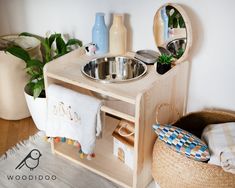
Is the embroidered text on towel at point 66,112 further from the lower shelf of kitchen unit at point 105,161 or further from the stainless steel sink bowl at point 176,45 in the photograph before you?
the stainless steel sink bowl at point 176,45

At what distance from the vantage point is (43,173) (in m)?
1.62

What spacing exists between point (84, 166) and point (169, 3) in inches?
34.9

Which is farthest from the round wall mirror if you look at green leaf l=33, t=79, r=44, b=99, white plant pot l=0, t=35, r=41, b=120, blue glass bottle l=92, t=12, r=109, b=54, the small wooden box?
white plant pot l=0, t=35, r=41, b=120

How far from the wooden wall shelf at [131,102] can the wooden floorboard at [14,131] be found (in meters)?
0.28

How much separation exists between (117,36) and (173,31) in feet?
0.91

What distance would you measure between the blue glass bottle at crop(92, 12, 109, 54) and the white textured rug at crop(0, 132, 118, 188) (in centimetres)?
62

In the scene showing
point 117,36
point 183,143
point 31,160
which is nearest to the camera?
point 183,143

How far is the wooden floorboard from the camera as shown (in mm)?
1834

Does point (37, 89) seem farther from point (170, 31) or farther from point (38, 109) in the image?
point (170, 31)

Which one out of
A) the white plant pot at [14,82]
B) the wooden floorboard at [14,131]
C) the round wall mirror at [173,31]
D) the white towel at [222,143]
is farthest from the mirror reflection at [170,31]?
the wooden floorboard at [14,131]

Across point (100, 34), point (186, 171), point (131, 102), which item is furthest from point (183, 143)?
point (100, 34)

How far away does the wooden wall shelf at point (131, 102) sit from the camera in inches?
51.8

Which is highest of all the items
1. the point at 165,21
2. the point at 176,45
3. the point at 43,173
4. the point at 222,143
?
the point at 165,21

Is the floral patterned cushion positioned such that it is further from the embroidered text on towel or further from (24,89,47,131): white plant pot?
(24,89,47,131): white plant pot
